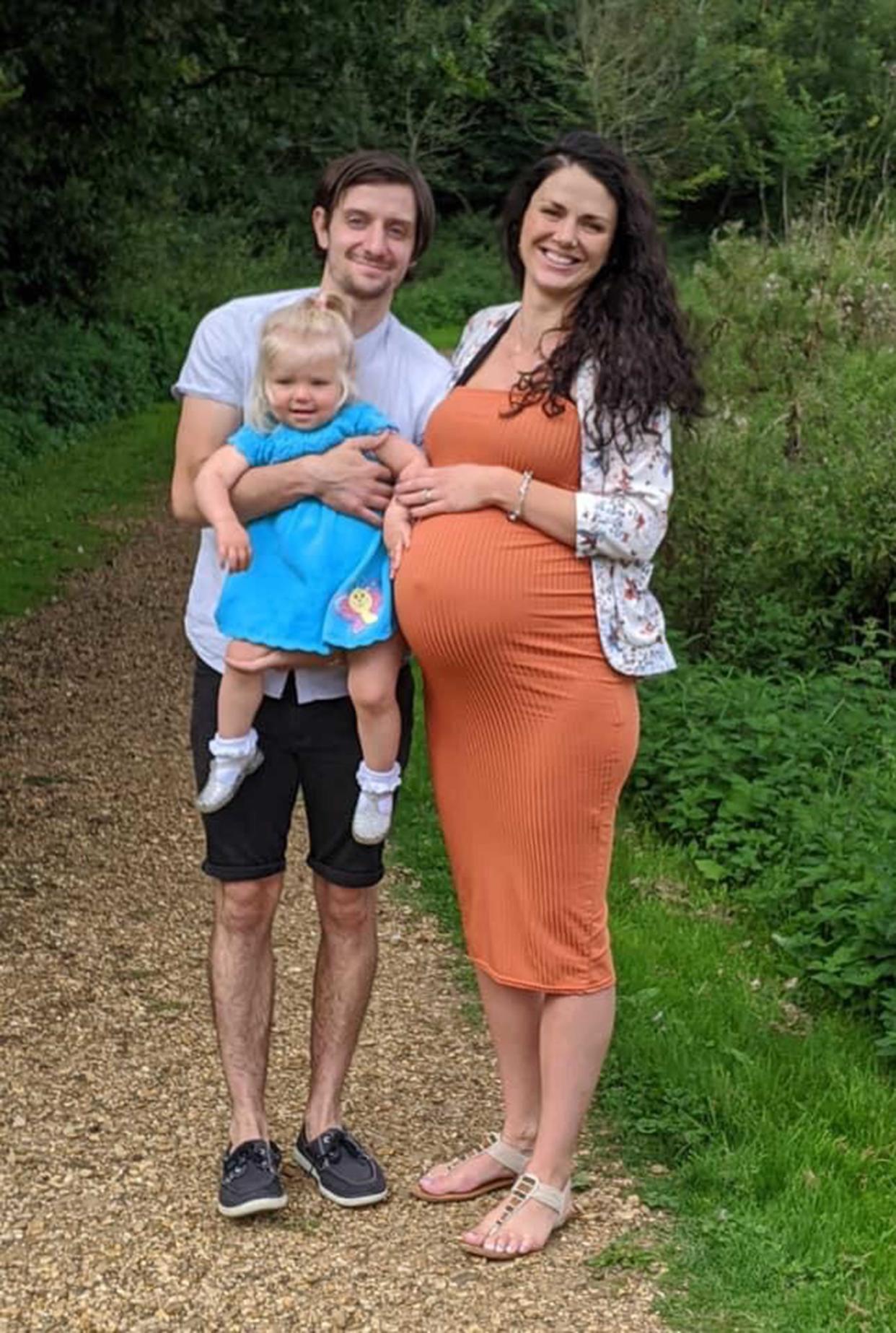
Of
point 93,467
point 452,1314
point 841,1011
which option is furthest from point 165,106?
point 452,1314

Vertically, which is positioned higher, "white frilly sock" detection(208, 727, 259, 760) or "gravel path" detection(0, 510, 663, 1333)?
"white frilly sock" detection(208, 727, 259, 760)

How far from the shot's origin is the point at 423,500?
124 inches

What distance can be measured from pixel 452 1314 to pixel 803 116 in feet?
67.7

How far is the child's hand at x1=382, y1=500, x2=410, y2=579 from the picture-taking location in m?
3.18

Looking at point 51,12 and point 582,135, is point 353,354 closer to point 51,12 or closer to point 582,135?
point 582,135

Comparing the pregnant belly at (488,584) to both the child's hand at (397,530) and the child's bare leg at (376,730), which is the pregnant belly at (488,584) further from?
the child's bare leg at (376,730)

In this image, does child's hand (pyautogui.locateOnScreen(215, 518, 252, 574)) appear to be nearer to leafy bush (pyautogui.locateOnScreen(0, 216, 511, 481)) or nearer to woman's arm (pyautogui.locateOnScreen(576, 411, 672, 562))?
woman's arm (pyautogui.locateOnScreen(576, 411, 672, 562))

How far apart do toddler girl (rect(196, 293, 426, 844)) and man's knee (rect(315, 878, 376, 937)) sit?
46cm

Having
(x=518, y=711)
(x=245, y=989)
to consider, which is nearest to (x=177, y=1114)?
(x=245, y=989)

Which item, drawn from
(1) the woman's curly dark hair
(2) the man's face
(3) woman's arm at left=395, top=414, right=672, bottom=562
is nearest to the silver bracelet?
(3) woman's arm at left=395, top=414, right=672, bottom=562

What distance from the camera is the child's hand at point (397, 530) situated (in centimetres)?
318

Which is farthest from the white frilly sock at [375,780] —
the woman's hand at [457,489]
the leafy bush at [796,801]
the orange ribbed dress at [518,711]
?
the leafy bush at [796,801]

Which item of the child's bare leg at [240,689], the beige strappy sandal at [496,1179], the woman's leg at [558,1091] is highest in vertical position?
the child's bare leg at [240,689]

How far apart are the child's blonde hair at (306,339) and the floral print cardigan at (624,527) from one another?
0.44 meters
